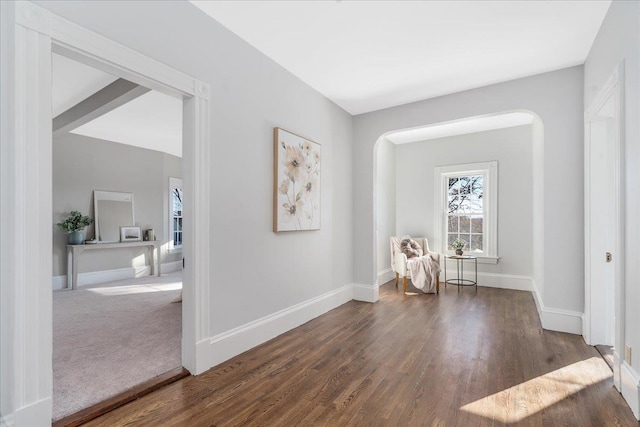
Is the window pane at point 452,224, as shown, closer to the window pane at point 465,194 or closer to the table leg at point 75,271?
the window pane at point 465,194

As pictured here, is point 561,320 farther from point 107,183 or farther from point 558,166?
point 107,183

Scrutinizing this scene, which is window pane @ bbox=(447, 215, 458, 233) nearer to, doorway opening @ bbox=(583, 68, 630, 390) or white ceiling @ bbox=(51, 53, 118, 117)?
doorway opening @ bbox=(583, 68, 630, 390)

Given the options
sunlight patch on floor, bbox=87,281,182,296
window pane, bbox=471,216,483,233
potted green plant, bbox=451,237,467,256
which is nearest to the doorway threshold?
sunlight patch on floor, bbox=87,281,182,296

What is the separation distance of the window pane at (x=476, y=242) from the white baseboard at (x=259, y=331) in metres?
3.08

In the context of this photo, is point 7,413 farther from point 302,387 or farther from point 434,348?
point 434,348

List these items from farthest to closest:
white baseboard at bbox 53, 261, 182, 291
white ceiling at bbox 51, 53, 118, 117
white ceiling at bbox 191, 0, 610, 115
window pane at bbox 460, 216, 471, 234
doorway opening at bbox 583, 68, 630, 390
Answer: window pane at bbox 460, 216, 471, 234 < white baseboard at bbox 53, 261, 182, 291 < white ceiling at bbox 51, 53, 118, 117 < doorway opening at bbox 583, 68, 630, 390 < white ceiling at bbox 191, 0, 610, 115

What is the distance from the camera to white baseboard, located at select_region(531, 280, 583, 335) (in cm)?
334

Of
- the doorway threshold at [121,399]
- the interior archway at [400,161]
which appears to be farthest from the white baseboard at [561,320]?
the doorway threshold at [121,399]

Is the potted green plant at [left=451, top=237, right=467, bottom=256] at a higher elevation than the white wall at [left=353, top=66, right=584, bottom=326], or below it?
below

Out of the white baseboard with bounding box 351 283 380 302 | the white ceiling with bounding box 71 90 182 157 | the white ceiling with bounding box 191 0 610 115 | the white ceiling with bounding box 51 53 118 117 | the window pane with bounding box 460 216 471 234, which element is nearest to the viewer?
the white ceiling with bounding box 191 0 610 115

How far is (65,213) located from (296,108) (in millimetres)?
4989

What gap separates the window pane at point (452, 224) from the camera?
6153mm

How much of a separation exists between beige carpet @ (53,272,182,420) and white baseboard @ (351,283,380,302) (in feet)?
8.04

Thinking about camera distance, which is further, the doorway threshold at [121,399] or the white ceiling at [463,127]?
the white ceiling at [463,127]
